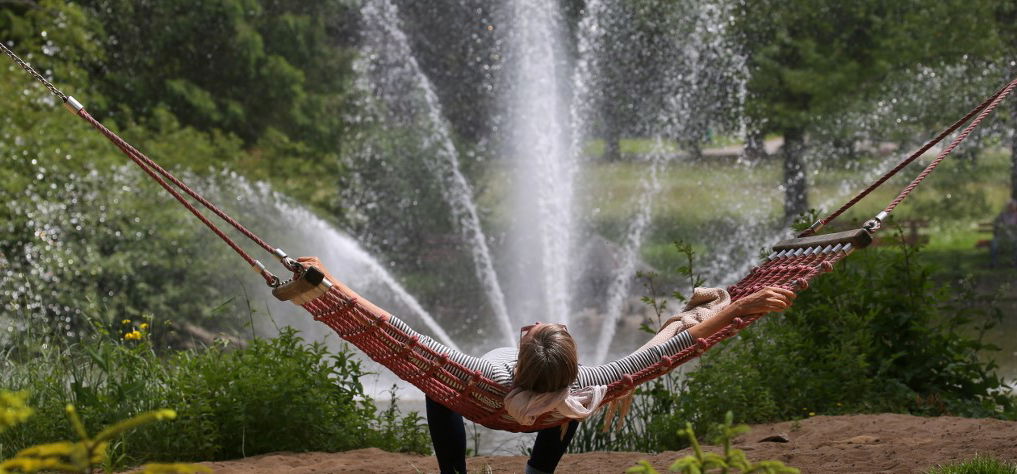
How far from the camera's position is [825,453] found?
3266 millimetres

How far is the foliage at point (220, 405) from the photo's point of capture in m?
3.55

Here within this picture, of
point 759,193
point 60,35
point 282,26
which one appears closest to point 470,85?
point 282,26

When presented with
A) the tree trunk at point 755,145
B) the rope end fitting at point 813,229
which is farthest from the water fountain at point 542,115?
the rope end fitting at point 813,229

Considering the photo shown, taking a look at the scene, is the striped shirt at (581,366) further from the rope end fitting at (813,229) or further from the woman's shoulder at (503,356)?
the rope end fitting at (813,229)

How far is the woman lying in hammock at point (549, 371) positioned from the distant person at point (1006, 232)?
10.2 m

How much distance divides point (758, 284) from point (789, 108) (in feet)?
31.5

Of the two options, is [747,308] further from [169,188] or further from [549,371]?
[169,188]

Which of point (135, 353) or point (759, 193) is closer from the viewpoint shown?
point (135, 353)

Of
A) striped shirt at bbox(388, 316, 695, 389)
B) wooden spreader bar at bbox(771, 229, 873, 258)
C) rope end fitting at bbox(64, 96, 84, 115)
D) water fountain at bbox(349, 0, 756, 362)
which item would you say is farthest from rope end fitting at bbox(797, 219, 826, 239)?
water fountain at bbox(349, 0, 756, 362)

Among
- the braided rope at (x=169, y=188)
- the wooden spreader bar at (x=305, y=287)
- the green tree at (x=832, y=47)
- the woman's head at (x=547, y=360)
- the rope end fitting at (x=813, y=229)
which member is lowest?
the woman's head at (x=547, y=360)

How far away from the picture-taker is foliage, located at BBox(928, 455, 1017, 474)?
2.61 m

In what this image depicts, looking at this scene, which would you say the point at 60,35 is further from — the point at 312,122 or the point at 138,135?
the point at 312,122

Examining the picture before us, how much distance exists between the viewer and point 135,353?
377 centimetres

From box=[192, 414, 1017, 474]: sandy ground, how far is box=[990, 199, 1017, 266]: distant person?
9.19m
